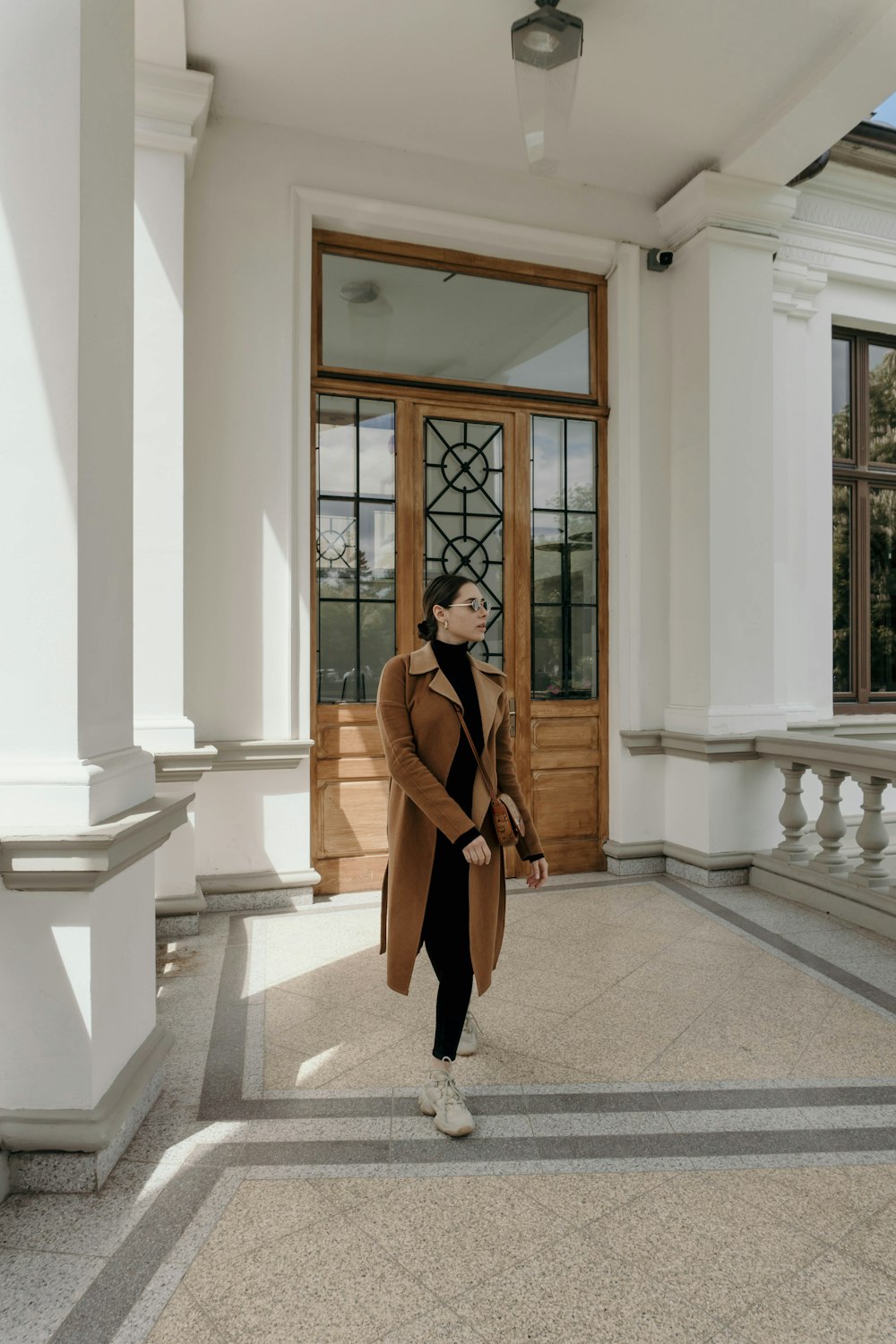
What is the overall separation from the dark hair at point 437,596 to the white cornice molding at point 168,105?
10.1 feet

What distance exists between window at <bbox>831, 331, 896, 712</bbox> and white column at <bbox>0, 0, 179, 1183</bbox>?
551cm

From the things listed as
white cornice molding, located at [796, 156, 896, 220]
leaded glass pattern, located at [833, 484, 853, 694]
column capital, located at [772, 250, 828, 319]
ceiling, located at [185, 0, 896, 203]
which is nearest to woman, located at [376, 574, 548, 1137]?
ceiling, located at [185, 0, 896, 203]

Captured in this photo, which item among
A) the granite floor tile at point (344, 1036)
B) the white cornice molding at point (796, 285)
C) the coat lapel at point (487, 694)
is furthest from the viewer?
the white cornice molding at point (796, 285)

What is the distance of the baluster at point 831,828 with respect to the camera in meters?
4.54

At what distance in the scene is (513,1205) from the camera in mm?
1988

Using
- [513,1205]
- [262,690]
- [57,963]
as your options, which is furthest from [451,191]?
[513,1205]

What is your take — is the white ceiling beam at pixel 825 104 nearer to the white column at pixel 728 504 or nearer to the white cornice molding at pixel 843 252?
the white column at pixel 728 504

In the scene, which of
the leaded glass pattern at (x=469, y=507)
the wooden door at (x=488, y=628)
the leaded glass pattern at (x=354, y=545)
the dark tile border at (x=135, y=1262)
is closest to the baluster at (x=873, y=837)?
the wooden door at (x=488, y=628)

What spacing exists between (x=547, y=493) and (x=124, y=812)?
3808mm

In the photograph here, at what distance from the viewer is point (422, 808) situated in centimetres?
230

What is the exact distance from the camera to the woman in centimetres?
233

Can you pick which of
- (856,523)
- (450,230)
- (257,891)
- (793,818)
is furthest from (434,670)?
(856,523)

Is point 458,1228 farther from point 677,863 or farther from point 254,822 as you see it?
point 677,863

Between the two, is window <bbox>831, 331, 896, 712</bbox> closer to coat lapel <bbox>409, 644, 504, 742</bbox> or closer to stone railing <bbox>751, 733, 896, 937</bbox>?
stone railing <bbox>751, 733, 896, 937</bbox>
